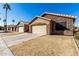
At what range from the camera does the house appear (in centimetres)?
1603

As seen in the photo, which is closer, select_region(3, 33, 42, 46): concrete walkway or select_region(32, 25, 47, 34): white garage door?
select_region(3, 33, 42, 46): concrete walkway

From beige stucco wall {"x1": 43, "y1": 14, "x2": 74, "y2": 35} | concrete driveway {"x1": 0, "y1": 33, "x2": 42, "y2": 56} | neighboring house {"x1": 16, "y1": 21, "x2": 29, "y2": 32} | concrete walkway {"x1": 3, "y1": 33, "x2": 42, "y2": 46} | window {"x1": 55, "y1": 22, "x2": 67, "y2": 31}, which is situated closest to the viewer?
concrete driveway {"x1": 0, "y1": 33, "x2": 42, "y2": 56}

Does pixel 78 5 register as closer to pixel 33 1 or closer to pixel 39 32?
pixel 33 1

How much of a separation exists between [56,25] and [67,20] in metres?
1.44

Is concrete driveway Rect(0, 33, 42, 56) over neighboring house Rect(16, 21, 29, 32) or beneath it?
beneath

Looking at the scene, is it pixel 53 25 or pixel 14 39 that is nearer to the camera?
pixel 14 39

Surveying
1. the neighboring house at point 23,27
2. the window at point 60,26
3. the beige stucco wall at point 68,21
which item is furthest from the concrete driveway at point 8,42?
the neighboring house at point 23,27

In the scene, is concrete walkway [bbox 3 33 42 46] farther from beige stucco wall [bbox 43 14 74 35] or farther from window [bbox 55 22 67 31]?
beige stucco wall [bbox 43 14 74 35]

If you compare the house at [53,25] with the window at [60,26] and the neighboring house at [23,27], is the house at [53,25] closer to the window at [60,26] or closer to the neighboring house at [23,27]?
the window at [60,26]

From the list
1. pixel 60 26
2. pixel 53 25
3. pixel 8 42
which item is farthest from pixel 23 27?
pixel 8 42

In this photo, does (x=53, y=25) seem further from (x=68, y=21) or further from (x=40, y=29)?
(x=68, y=21)

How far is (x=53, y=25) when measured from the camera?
16.8 metres

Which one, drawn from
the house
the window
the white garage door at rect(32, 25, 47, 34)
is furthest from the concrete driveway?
the window

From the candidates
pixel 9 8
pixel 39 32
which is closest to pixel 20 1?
pixel 9 8
